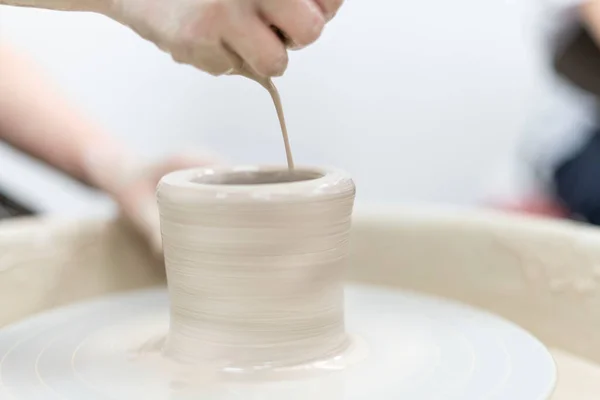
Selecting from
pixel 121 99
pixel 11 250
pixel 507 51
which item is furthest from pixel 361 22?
pixel 11 250

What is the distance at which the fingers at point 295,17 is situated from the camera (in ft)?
2.24

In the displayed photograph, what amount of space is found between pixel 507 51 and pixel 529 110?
20cm

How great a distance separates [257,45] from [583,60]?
4.18 feet

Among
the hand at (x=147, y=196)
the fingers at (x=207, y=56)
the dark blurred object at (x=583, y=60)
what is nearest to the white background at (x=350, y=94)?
the dark blurred object at (x=583, y=60)

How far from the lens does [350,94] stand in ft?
7.40

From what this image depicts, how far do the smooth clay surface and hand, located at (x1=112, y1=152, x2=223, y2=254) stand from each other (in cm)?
4

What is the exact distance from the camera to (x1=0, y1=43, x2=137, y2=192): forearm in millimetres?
1372

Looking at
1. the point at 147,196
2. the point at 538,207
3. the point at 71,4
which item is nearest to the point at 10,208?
the point at 147,196

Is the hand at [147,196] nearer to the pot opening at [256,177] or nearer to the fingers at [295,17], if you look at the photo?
the pot opening at [256,177]

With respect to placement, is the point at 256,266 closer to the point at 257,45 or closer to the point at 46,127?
the point at 257,45

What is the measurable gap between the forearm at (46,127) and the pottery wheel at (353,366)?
16.5 inches

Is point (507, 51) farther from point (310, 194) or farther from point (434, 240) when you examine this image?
point (310, 194)

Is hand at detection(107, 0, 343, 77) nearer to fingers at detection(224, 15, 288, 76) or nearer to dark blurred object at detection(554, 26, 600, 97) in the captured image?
fingers at detection(224, 15, 288, 76)

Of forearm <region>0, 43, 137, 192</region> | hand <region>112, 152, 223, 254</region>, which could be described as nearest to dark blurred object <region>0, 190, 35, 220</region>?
forearm <region>0, 43, 137, 192</region>
